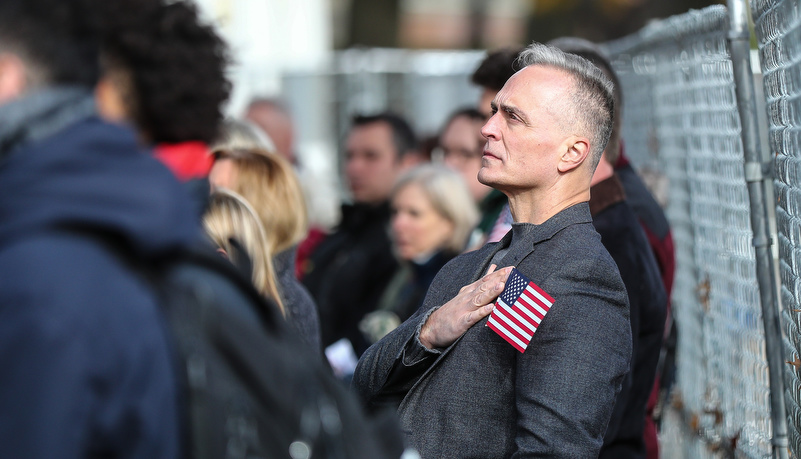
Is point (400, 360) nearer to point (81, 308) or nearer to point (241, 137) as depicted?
point (81, 308)

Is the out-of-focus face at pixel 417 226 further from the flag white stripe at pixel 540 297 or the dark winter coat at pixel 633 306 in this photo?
the flag white stripe at pixel 540 297

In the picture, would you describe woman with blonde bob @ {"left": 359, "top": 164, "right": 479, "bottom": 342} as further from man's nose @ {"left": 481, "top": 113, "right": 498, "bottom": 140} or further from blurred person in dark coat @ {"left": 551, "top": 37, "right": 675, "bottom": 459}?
man's nose @ {"left": 481, "top": 113, "right": 498, "bottom": 140}

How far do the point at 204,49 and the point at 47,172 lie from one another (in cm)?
68

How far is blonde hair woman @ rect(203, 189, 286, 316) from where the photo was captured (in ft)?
10.00

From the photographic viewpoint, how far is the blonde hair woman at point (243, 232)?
305 cm

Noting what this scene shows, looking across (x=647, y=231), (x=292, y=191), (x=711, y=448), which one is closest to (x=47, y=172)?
(x=292, y=191)

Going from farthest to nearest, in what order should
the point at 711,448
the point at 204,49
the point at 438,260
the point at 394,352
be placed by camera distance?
the point at 438,260 < the point at 711,448 < the point at 394,352 < the point at 204,49

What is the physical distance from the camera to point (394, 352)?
246 centimetres

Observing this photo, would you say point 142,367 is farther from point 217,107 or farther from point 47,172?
point 217,107

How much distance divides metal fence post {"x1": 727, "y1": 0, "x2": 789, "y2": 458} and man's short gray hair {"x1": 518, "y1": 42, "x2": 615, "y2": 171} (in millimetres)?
650

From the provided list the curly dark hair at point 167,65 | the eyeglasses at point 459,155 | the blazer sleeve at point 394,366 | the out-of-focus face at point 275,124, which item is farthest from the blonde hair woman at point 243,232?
the out-of-focus face at point 275,124

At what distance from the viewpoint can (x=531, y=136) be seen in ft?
8.18

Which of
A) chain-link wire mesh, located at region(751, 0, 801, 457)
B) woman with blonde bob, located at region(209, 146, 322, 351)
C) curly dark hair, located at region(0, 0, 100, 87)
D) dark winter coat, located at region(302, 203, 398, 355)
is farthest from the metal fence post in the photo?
dark winter coat, located at region(302, 203, 398, 355)

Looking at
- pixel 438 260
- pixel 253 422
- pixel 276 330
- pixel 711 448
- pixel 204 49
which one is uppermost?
pixel 204 49
